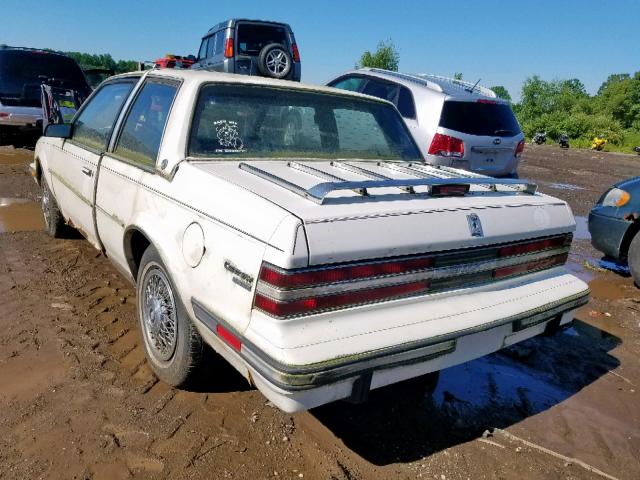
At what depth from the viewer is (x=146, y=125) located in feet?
10.8

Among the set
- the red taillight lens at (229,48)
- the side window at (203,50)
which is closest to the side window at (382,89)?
the red taillight lens at (229,48)

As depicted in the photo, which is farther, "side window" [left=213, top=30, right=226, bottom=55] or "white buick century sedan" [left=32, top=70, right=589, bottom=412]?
"side window" [left=213, top=30, right=226, bottom=55]

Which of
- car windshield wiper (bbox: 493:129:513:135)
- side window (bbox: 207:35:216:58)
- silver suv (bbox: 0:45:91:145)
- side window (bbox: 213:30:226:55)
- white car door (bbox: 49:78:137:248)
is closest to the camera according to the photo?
white car door (bbox: 49:78:137:248)

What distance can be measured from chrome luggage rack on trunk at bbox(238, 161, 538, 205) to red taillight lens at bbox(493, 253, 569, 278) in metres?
0.40

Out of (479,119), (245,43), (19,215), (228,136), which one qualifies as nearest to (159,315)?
(228,136)

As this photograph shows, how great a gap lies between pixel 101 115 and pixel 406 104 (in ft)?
13.8

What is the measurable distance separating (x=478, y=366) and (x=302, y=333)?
1.94 metres

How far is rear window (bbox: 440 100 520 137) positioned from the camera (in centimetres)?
672

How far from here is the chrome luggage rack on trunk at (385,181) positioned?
2227mm

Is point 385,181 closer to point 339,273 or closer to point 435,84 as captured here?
point 339,273

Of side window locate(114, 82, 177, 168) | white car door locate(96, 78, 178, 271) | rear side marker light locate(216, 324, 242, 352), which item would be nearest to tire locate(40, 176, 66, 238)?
white car door locate(96, 78, 178, 271)

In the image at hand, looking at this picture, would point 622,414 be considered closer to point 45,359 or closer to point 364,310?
point 364,310

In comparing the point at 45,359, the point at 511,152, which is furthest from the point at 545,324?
the point at 511,152

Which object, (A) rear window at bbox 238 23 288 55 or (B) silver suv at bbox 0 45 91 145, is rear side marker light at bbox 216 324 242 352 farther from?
(B) silver suv at bbox 0 45 91 145
